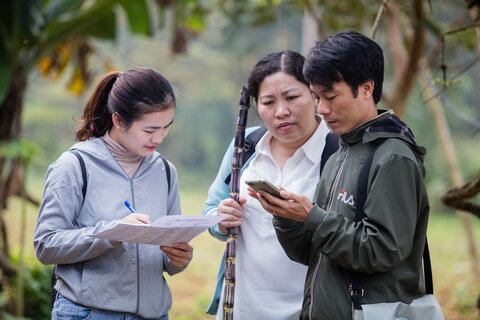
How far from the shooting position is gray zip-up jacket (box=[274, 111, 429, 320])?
168 centimetres

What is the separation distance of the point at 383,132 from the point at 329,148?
631mm

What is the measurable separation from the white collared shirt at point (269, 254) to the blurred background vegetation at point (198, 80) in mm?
440

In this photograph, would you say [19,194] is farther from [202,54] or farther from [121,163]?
[202,54]

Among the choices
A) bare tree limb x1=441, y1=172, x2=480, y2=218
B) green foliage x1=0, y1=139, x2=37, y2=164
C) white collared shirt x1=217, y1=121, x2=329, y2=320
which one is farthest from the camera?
green foliage x1=0, y1=139, x2=37, y2=164

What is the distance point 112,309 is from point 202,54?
22.6m

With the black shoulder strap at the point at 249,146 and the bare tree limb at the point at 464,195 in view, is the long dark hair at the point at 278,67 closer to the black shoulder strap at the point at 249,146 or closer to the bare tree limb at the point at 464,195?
the black shoulder strap at the point at 249,146

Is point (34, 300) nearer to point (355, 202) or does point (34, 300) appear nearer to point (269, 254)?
point (269, 254)

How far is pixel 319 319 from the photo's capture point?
1798 mm

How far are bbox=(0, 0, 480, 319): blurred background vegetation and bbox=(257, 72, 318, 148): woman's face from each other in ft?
1.25

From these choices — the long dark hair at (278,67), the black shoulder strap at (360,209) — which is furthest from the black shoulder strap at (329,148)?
the black shoulder strap at (360,209)

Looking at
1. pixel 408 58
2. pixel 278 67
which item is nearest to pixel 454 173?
pixel 408 58

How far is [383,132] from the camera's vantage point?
1.80 m

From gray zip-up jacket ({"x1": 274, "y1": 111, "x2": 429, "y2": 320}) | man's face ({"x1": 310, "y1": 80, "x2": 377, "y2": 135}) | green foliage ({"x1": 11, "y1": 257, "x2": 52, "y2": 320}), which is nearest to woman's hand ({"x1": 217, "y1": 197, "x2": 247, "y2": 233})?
gray zip-up jacket ({"x1": 274, "y1": 111, "x2": 429, "y2": 320})

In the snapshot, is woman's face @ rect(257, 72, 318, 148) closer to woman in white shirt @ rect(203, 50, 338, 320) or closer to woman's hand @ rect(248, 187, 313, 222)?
woman in white shirt @ rect(203, 50, 338, 320)
